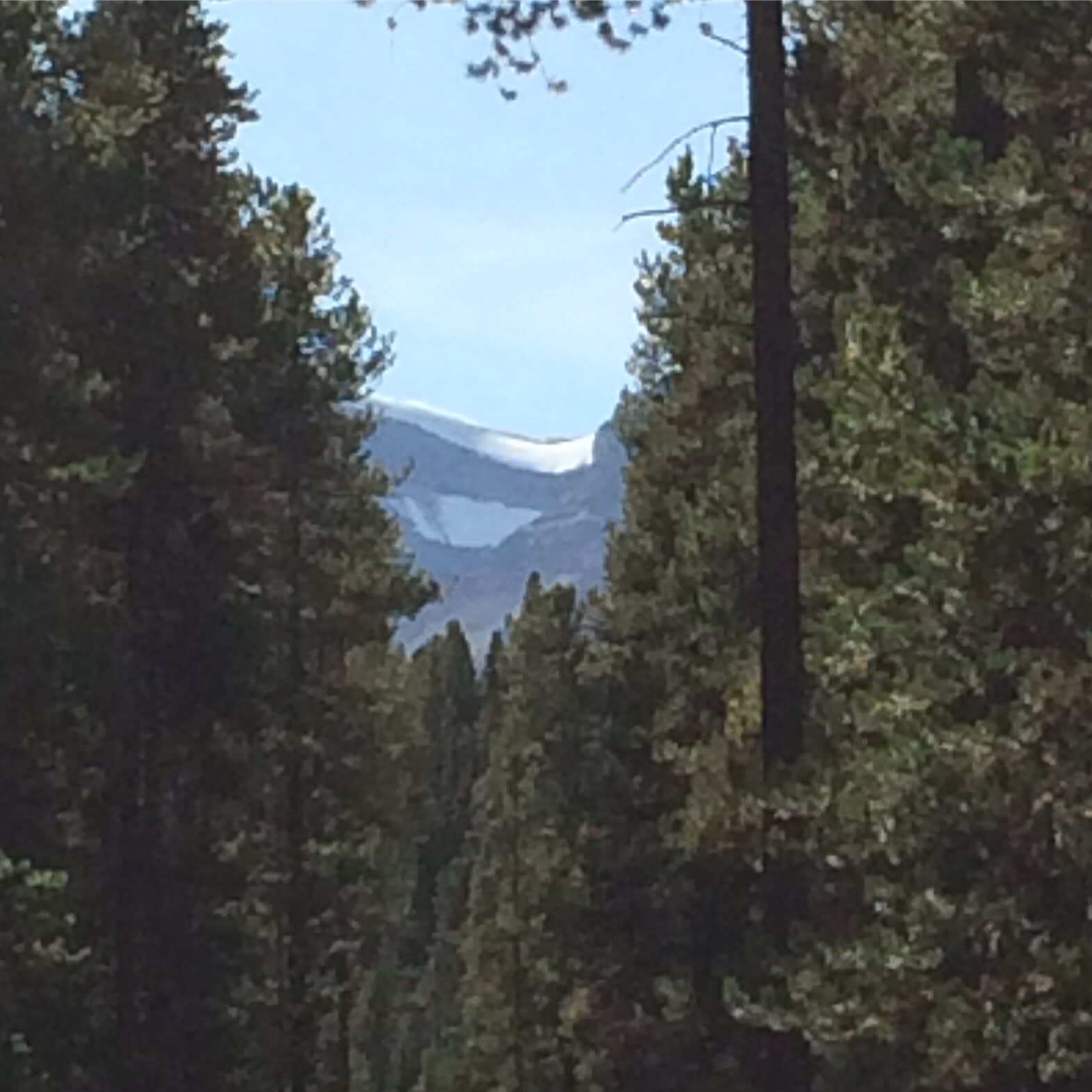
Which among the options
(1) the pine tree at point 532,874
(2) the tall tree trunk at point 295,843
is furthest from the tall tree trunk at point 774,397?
(1) the pine tree at point 532,874

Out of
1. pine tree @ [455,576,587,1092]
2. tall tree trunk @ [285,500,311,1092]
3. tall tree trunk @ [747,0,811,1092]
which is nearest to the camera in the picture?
tall tree trunk @ [747,0,811,1092]

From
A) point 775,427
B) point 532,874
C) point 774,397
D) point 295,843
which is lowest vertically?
point 532,874

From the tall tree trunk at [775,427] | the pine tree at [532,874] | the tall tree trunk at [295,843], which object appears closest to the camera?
the tall tree trunk at [775,427]

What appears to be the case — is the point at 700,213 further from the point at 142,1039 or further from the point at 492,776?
the point at 492,776

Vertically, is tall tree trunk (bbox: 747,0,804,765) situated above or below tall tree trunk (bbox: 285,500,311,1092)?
above

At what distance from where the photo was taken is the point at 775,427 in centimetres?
1155

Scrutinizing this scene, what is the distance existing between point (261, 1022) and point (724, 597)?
7041 mm

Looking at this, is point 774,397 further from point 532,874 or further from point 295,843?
point 532,874

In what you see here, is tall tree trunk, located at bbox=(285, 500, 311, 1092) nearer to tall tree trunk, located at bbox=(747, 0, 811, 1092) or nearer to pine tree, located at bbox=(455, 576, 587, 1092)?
pine tree, located at bbox=(455, 576, 587, 1092)

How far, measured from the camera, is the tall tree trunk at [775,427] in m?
11.4

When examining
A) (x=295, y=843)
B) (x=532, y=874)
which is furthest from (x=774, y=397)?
(x=532, y=874)

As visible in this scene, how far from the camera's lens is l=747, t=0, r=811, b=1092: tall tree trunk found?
11.4 meters

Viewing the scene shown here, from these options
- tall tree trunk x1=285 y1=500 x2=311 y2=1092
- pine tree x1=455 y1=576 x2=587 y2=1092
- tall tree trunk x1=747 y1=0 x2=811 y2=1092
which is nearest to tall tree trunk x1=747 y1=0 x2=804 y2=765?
tall tree trunk x1=747 y1=0 x2=811 y2=1092

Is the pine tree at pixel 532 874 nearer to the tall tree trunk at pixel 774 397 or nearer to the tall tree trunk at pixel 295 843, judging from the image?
the tall tree trunk at pixel 295 843
